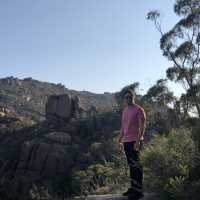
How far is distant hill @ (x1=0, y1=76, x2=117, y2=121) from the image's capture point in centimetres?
8606

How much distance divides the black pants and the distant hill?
69.6 metres

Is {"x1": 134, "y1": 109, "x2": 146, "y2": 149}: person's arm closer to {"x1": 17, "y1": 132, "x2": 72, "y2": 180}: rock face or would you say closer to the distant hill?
{"x1": 17, "y1": 132, "x2": 72, "y2": 180}: rock face

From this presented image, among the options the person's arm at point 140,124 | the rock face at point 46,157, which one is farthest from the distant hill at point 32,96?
the person's arm at point 140,124

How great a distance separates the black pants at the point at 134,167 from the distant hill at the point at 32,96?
6960 cm

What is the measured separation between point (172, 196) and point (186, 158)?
76 cm

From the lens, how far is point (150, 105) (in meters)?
31.2

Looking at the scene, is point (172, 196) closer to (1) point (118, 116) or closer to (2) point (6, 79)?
(1) point (118, 116)

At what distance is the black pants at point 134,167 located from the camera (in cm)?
607

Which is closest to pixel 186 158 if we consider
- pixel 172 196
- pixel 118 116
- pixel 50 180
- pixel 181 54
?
pixel 172 196

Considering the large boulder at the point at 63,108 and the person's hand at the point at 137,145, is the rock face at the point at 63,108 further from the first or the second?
the person's hand at the point at 137,145

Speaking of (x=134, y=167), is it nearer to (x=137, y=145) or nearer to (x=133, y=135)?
(x=137, y=145)

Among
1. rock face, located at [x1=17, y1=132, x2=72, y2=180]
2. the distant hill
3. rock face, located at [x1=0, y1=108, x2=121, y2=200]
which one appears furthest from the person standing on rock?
the distant hill

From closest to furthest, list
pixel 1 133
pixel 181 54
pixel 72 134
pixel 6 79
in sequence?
pixel 181 54 < pixel 72 134 < pixel 1 133 < pixel 6 79

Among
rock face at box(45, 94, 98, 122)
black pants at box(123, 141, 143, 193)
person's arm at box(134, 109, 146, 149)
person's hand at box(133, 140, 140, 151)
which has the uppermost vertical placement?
rock face at box(45, 94, 98, 122)
